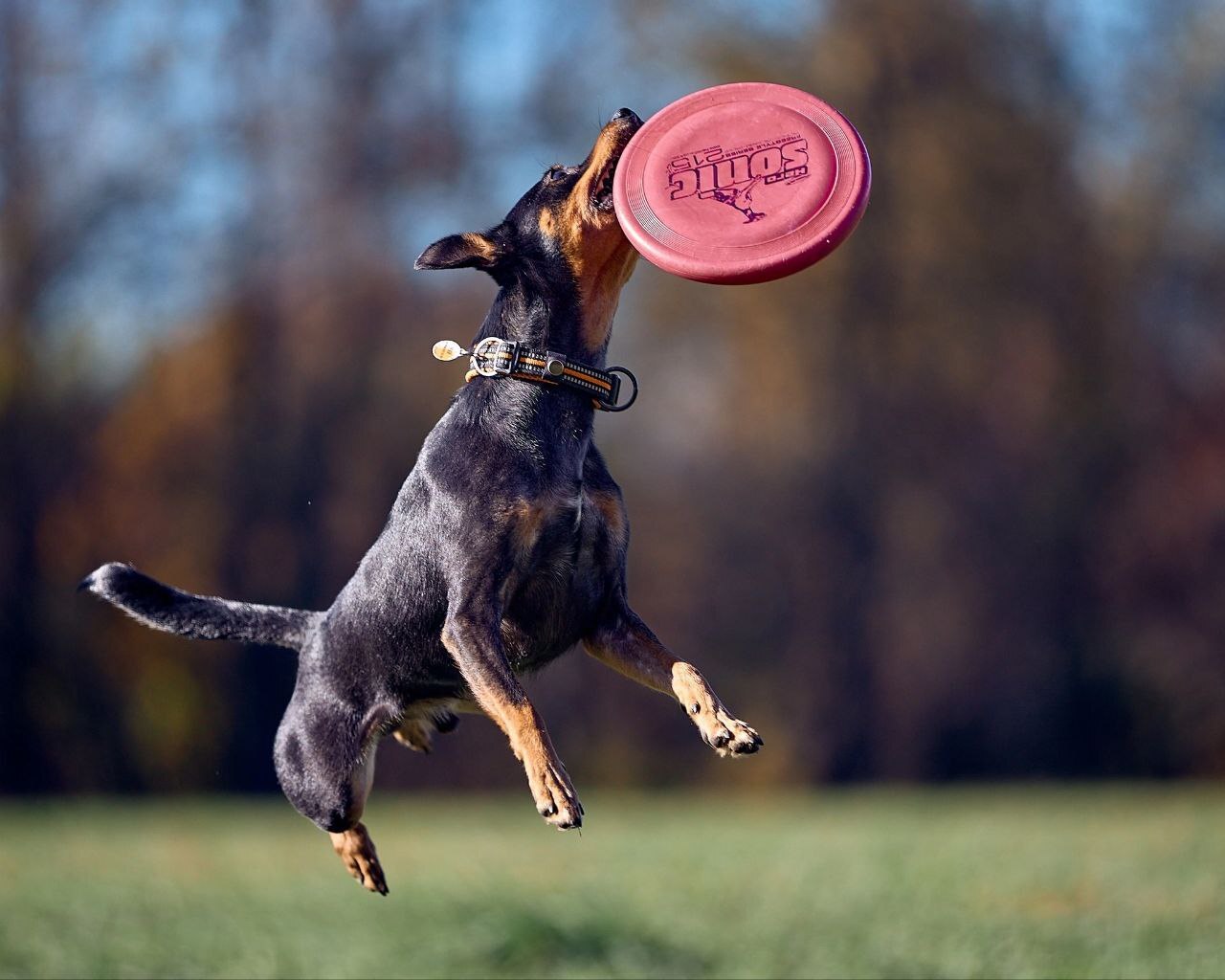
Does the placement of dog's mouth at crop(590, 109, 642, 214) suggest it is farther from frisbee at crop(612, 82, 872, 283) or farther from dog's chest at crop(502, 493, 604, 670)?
dog's chest at crop(502, 493, 604, 670)

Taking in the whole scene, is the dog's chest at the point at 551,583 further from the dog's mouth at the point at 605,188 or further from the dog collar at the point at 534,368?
the dog's mouth at the point at 605,188

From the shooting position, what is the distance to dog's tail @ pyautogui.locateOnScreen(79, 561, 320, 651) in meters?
4.27

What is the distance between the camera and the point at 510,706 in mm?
3523

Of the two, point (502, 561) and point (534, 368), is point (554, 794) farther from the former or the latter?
point (534, 368)

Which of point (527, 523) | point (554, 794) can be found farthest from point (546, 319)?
point (554, 794)

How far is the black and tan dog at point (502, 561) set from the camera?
368 cm

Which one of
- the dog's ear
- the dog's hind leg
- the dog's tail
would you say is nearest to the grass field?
the dog's tail

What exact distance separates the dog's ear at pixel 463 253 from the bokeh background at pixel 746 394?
1636cm

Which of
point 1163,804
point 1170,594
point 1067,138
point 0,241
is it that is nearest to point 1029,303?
point 1067,138

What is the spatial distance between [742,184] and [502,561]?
1.11m

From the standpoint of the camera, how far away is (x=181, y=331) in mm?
21234

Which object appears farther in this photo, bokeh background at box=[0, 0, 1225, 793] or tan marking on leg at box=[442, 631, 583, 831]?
bokeh background at box=[0, 0, 1225, 793]

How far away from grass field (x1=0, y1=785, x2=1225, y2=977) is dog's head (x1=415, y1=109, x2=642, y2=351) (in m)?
3.62

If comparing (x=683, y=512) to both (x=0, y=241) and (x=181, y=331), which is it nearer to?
(x=181, y=331)
